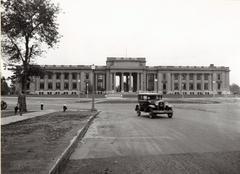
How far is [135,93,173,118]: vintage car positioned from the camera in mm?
20969

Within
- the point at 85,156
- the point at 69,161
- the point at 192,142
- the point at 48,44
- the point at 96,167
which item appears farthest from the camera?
the point at 48,44

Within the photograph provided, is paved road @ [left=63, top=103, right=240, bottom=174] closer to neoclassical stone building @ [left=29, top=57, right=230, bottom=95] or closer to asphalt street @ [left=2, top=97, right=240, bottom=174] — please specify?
asphalt street @ [left=2, top=97, right=240, bottom=174]

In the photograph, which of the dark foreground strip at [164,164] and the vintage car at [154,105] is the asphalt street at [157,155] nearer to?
the dark foreground strip at [164,164]

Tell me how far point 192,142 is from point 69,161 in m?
4.68

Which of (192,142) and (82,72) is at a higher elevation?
(82,72)

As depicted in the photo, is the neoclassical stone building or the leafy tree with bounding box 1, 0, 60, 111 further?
the neoclassical stone building

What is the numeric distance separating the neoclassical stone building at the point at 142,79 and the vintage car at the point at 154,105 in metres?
102

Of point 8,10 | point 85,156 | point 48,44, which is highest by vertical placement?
point 8,10

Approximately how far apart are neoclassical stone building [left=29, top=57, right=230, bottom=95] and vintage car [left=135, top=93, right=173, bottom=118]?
102 metres

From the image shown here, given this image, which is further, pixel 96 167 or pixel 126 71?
pixel 126 71

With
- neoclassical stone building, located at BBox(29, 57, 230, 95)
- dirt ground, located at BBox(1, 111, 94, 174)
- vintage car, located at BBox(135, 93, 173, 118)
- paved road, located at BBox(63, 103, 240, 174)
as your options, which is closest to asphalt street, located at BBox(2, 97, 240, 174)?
paved road, located at BBox(63, 103, 240, 174)

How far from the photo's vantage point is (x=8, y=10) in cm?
2544

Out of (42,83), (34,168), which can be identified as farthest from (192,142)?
(42,83)

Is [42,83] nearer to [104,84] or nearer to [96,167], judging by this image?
[104,84]
